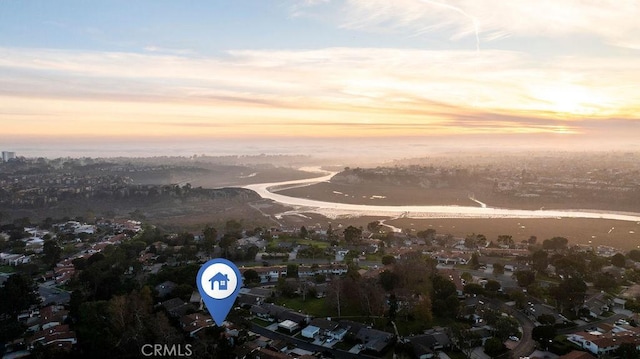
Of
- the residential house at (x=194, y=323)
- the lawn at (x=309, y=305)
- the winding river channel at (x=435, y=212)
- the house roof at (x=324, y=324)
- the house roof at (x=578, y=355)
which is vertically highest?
the winding river channel at (x=435, y=212)

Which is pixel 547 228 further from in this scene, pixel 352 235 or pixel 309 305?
pixel 309 305

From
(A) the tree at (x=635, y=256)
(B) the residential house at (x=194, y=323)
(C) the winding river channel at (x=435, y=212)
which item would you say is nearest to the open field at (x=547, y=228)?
(C) the winding river channel at (x=435, y=212)

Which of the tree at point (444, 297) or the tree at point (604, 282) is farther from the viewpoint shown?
the tree at point (604, 282)

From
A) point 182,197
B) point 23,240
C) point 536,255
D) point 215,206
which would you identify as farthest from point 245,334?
point 182,197

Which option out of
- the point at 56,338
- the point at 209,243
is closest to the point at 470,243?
the point at 209,243

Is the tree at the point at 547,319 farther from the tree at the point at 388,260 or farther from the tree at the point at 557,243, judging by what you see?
the tree at the point at 557,243

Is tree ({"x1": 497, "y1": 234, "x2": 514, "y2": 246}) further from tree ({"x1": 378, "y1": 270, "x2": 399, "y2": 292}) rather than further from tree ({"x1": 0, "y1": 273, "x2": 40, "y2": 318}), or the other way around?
tree ({"x1": 0, "y1": 273, "x2": 40, "y2": 318})

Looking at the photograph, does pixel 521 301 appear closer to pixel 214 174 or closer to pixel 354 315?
pixel 354 315

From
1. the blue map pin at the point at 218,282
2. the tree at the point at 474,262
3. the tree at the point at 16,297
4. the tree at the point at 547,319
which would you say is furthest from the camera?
the tree at the point at 474,262

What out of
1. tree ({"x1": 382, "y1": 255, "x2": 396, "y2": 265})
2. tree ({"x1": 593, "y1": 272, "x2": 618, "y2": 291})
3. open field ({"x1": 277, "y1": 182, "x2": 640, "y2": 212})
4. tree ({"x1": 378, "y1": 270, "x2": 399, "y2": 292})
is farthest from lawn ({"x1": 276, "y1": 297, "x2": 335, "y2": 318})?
open field ({"x1": 277, "y1": 182, "x2": 640, "y2": 212})
